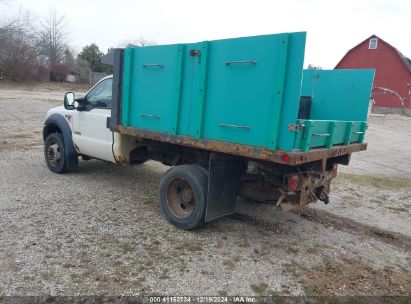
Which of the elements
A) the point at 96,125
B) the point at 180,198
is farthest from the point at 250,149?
the point at 96,125

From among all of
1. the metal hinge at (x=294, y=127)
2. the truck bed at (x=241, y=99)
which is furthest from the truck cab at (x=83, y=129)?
the metal hinge at (x=294, y=127)

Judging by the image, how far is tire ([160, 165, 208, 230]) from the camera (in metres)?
4.55

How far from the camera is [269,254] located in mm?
4270

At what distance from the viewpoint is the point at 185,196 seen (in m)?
4.91

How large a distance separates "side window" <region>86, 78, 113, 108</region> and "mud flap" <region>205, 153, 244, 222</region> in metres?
2.54

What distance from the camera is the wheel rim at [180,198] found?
488cm

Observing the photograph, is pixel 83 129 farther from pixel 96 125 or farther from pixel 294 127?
pixel 294 127

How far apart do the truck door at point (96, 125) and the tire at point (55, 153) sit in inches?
17.1

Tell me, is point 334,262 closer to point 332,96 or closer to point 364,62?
point 332,96

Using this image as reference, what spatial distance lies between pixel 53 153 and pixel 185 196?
355 cm

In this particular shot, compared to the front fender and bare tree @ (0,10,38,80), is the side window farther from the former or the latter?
bare tree @ (0,10,38,80)

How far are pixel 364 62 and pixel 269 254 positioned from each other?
43.0 m

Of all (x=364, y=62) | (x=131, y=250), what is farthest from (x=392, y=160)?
(x=364, y=62)

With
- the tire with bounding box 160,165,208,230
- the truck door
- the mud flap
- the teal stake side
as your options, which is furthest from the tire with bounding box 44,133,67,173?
the mud flap
